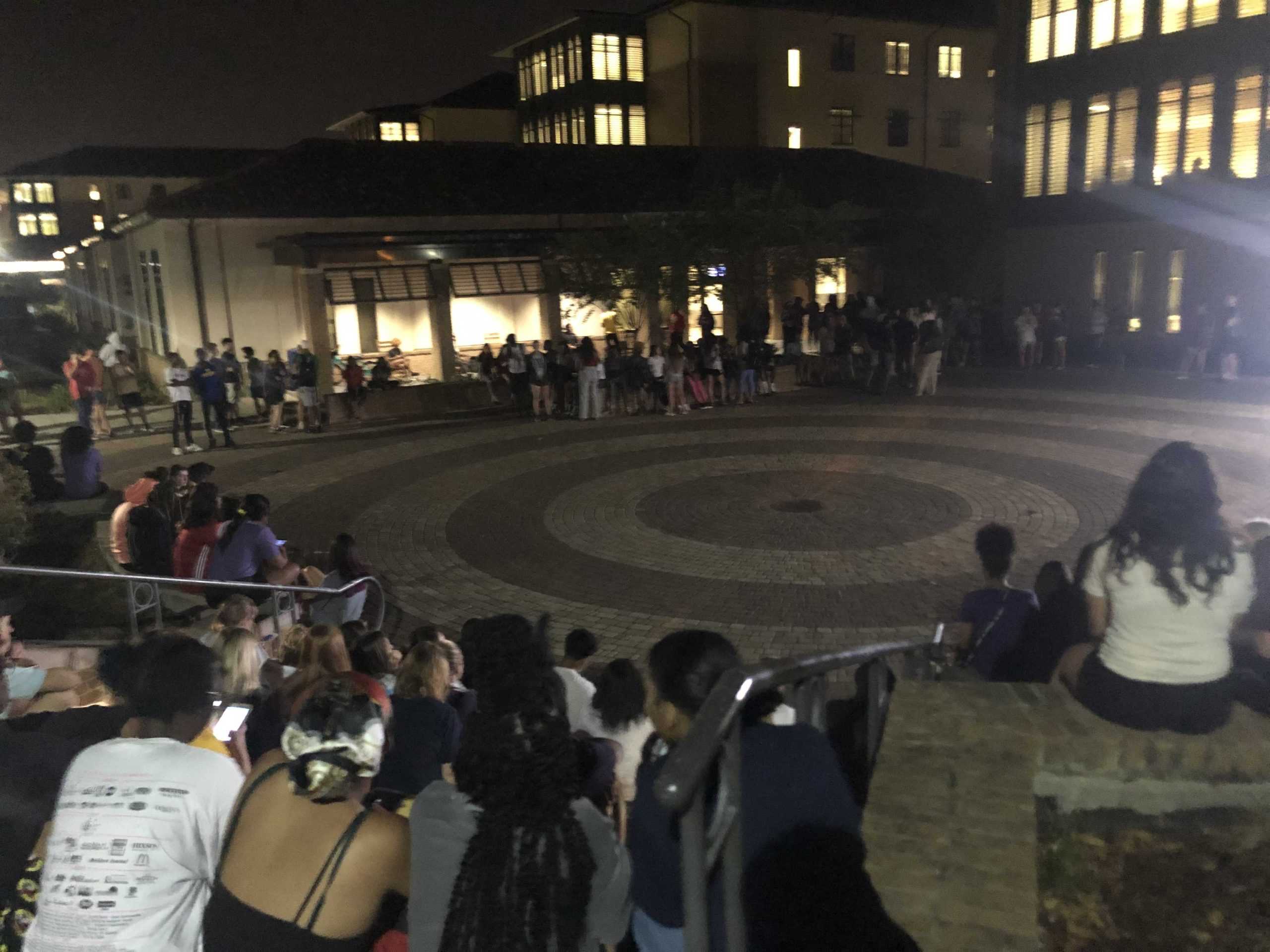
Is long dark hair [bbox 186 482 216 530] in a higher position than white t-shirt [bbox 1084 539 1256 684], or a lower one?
Result: lower

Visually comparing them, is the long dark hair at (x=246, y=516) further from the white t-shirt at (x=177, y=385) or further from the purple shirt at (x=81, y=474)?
the white t-shirt at (x=177, y=385)

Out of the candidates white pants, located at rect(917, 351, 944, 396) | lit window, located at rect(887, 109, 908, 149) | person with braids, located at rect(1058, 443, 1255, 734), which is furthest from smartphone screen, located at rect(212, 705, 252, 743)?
lit window, located at rect(887, 109, 908, 149)

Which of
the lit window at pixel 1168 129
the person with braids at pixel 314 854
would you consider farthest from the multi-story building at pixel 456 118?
the person with braids at pixel 314 854

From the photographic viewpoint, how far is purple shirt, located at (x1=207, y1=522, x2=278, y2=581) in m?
9.30

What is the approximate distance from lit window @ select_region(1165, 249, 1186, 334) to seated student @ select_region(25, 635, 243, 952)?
28957 mm

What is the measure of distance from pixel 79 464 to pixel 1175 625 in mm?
13859

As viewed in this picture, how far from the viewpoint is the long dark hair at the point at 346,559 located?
29.6 ft

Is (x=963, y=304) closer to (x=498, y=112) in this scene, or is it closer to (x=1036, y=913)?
(x=1036, y=913)

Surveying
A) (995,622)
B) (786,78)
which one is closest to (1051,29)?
(786,78)

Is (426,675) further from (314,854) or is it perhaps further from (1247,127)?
(1247,127)

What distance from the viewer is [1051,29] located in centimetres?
2905

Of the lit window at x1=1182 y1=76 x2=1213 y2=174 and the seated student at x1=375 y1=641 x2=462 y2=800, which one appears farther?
the lit window at x1=1182 y1=76 x2=1213 y2=174

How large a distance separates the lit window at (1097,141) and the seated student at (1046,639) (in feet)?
87.7

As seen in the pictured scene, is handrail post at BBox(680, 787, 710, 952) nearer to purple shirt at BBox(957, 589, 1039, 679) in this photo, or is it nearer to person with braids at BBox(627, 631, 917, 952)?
person with braids at BBox(627, 631, 917, 952)
